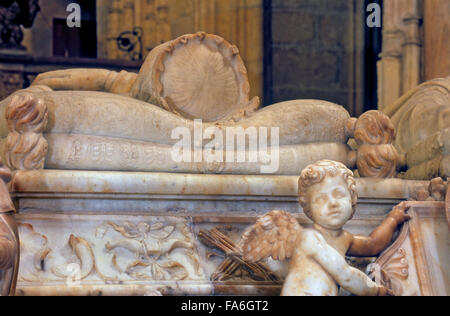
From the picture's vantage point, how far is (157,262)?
329 centimetres

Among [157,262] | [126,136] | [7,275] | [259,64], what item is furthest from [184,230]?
[259,64]

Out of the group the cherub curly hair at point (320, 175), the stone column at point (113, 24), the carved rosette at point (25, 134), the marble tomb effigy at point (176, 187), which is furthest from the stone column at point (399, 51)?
the stone column at point (113, 24)

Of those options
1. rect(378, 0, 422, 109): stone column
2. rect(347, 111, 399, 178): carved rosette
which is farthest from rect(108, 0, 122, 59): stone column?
rect(347, 111, 399, 178): carved rosette

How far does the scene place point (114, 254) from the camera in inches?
128

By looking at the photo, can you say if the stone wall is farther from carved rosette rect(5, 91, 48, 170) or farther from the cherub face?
the cherub face

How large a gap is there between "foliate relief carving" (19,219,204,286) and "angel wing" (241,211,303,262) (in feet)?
1.07

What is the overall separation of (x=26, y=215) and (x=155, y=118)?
72 cm

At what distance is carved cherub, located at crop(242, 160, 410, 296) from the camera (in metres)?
2.92

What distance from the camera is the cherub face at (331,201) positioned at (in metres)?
2.99

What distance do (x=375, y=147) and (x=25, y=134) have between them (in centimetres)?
145

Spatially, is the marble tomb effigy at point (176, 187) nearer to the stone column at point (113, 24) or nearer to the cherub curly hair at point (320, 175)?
the cherub curly hair at point (320, 175)

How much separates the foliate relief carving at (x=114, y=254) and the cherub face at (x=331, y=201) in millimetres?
556

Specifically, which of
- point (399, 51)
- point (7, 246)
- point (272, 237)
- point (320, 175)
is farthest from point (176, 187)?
point (399, 51)
